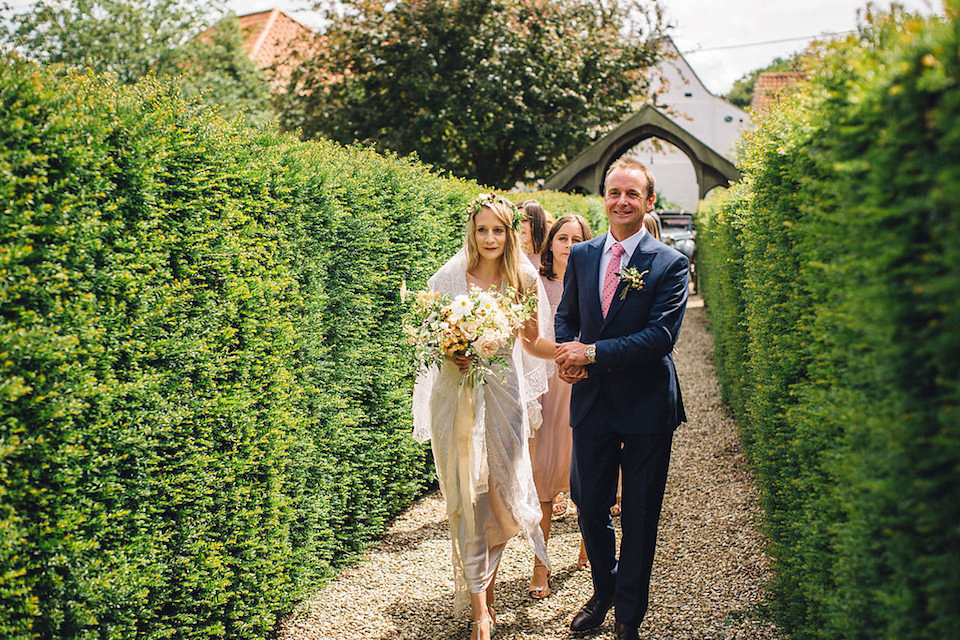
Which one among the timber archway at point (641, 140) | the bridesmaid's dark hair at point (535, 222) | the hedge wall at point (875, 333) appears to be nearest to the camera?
the hedge wall at point (875, 333)

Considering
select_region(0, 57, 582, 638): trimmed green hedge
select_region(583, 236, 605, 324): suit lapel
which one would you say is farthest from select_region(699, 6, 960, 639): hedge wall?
select_region(0, 57, 582, 638): trimmed green hedge

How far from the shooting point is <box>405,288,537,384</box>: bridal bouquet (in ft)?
13.7

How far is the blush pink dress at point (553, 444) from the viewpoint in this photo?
5.38 meters

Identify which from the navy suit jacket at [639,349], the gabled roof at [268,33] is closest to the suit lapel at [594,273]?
the navy suit jacket at [639,349]

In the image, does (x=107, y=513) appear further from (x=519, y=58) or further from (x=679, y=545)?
(x=519, y=58)

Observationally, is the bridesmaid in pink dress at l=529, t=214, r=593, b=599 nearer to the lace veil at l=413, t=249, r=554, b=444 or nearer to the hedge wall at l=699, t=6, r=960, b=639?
the lace veil at l=413, t=249, r=554, b=444

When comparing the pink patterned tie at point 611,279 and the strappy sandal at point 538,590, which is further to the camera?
the strappy sandal at point 538,590

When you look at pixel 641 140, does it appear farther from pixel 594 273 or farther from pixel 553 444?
pixel 594 273

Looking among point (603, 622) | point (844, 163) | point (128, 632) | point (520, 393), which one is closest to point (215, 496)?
point (128, 632)

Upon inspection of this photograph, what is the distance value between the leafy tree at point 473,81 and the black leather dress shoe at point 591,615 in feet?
59.6

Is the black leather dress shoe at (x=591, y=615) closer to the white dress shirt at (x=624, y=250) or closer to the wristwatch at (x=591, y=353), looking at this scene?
the wristwatch at (x=591, y=353)

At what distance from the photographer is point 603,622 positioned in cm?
452

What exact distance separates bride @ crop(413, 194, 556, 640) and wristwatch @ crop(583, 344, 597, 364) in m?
0.44

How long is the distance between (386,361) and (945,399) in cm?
443
